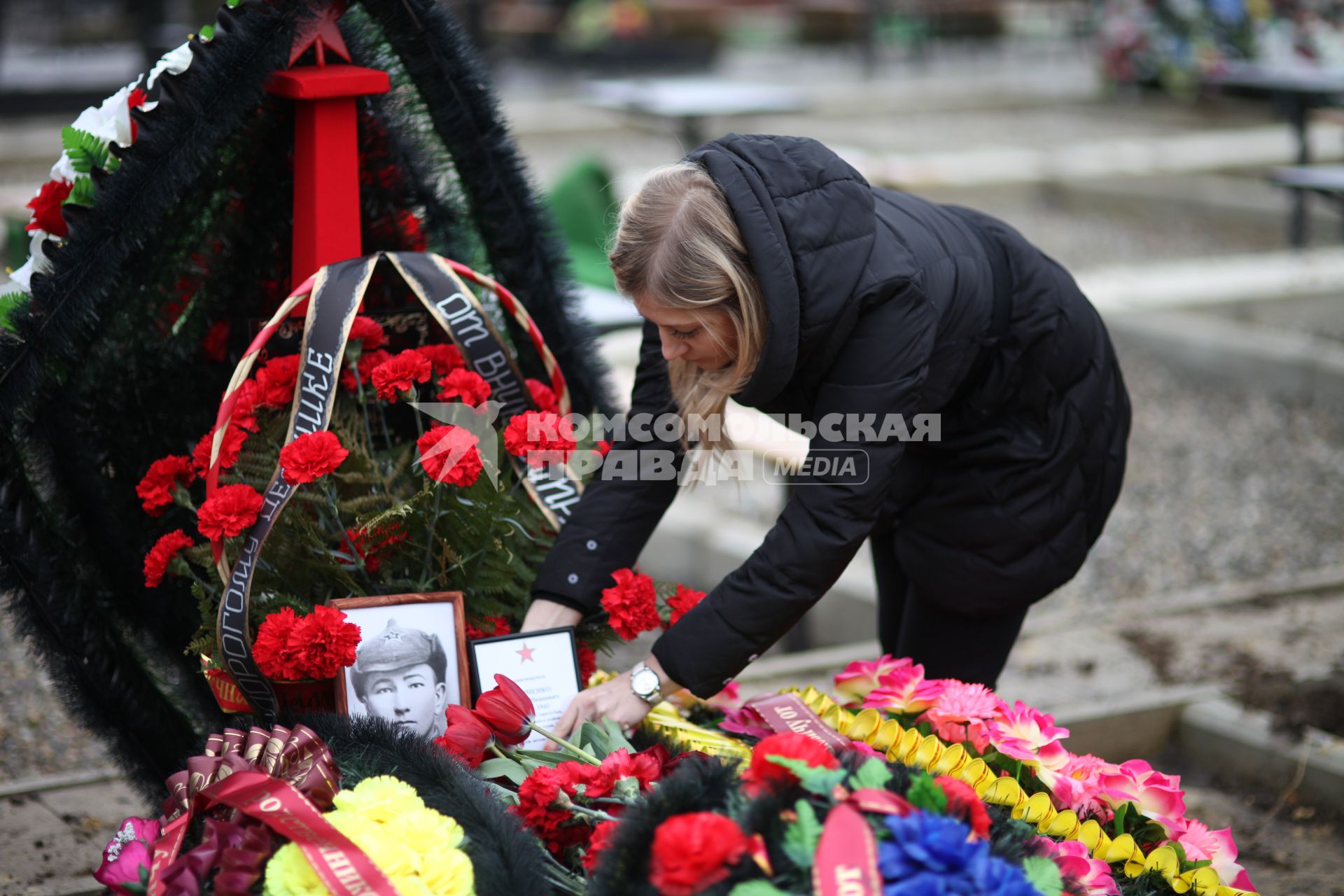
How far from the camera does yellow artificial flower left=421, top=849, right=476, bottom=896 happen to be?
4.83 ft

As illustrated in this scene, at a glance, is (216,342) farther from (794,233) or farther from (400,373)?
(794,233)

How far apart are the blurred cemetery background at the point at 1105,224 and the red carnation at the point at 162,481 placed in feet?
2.53

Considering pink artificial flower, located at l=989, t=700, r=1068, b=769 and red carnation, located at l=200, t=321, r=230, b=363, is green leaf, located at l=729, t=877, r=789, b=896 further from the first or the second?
red carnation, located at l=200, t=321, r=230, b=363

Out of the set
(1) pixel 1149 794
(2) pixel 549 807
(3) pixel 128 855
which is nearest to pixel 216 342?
(3) pixel 128 855

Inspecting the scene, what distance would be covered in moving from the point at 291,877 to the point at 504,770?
1.35 ft

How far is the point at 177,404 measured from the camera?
91.7 inches

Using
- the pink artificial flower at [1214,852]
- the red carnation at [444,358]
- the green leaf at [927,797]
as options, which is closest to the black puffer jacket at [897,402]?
the red carnation at [444,358]

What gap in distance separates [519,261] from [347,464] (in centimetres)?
59

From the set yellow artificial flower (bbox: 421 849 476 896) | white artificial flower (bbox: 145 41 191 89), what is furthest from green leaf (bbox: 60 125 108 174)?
yellow artificial flower (bbox: 421 849 476 896)

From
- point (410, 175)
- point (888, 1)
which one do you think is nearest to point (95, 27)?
point (888, 1)

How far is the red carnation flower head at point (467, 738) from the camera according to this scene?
1.82 m

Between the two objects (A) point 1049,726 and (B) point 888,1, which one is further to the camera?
(B) point 888,1

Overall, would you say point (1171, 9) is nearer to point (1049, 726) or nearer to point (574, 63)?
point (574, 63)

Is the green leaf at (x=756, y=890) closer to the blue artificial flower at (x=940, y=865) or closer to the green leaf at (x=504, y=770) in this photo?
the blue artificial flower at (x=940, y=865)
